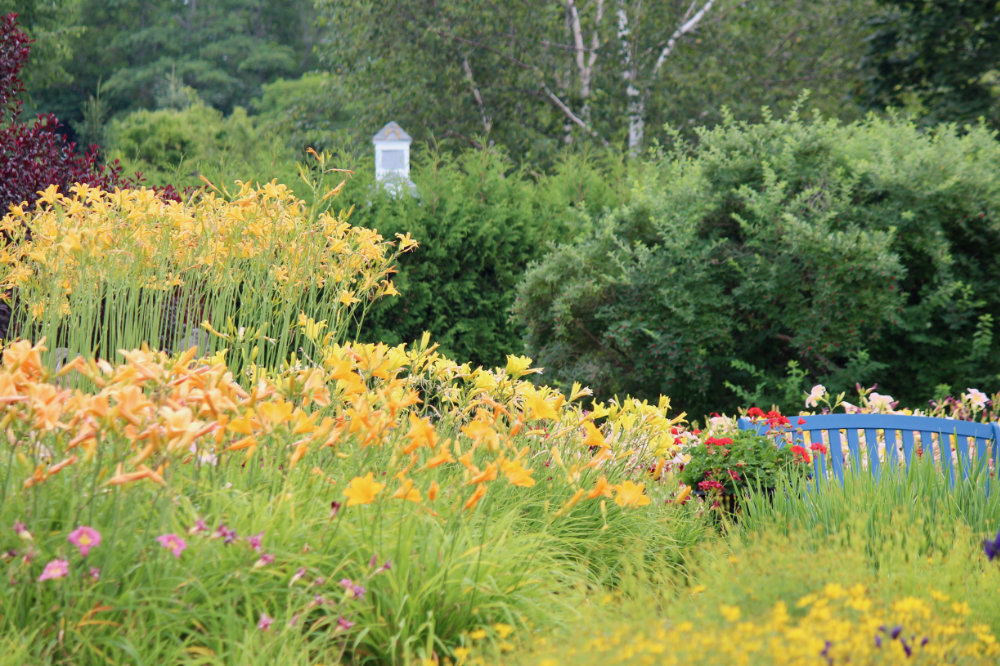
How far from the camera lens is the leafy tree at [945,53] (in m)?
10.8

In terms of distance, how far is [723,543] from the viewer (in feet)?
9.87

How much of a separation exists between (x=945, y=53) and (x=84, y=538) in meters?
12.3

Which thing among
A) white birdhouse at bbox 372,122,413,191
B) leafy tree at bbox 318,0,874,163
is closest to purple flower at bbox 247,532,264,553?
white birdhouse at bbox 372,122,413,191

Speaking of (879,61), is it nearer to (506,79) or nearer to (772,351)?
(506,79)

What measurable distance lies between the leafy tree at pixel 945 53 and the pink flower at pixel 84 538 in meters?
11.4

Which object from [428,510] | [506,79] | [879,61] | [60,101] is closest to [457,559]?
[428,510]

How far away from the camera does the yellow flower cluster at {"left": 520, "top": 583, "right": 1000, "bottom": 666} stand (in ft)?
5.49

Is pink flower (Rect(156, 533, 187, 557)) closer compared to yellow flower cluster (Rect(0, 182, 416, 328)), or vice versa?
pink flower (Rect(156, 533, 187, 557))

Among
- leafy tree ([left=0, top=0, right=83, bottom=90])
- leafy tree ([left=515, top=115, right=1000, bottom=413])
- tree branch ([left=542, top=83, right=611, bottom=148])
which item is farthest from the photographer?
leafy tree ([left=0, top=0, right=83, bottom=90])

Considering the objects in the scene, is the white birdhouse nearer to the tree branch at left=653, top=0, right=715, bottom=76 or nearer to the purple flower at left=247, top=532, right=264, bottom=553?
the tree branch at left=653, top=0, right=715, bottom=76

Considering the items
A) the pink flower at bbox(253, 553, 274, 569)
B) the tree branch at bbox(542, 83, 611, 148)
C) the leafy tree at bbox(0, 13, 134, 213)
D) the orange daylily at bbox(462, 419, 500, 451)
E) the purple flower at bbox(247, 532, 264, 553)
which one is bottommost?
the pink flower at bbox(253, 553, 274, 569)

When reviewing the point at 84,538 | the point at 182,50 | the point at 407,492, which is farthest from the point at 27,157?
the point at 182,50

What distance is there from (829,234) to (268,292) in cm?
369

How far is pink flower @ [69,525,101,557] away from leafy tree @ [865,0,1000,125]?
11.4 metres
